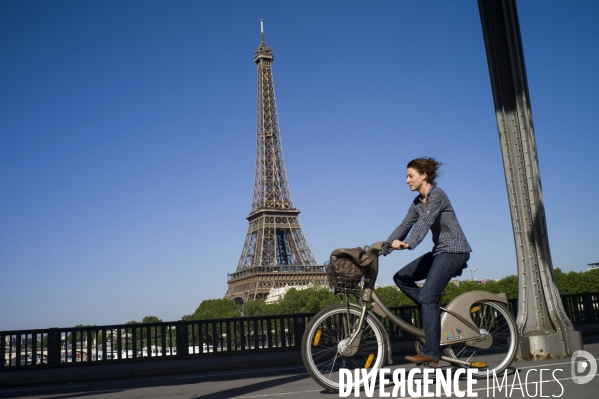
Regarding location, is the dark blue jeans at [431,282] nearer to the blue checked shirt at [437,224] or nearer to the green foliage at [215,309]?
the blue checked shirt at [437,224]

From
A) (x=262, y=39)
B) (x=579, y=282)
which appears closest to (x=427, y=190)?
(x=579, y=282)

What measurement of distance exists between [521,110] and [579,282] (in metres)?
69.1

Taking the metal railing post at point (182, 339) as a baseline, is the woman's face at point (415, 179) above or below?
above

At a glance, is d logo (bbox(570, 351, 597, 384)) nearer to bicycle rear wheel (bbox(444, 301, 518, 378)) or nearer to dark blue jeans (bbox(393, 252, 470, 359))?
bicycle rear wheel (bbox(444, 301, 518, 378))

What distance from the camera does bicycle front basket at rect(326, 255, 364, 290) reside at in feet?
15.1

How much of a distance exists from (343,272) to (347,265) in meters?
0.06

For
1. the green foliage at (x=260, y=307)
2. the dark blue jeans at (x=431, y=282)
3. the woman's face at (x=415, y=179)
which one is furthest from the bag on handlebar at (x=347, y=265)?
the green foliage at (x=260, y=307)

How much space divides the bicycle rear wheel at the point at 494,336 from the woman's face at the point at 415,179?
0.99 meters

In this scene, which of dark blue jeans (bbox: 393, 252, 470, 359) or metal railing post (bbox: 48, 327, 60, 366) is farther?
metal railing post (bbox: 48, 327, 60, 366)

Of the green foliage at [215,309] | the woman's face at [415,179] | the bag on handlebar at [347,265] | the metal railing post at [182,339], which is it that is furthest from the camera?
the green foliage at [215,309]

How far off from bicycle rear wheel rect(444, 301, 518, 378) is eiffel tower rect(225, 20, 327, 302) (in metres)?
58.8

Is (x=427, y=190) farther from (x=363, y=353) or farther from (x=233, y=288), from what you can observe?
(x=233, y=288)

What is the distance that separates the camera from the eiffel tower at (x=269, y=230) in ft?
224

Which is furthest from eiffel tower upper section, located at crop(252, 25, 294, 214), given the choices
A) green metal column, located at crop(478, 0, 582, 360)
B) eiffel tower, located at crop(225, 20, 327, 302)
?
green metal column, located at crop(478, 0, 582, 360)
